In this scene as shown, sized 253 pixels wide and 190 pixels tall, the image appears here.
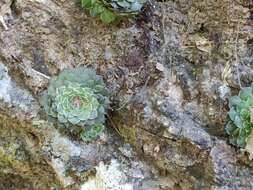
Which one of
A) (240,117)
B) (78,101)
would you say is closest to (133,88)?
(78,101)

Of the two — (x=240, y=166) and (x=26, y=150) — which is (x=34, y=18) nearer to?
(x=26, y=150)

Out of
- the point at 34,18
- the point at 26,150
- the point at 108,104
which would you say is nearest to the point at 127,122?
the point at 108,104

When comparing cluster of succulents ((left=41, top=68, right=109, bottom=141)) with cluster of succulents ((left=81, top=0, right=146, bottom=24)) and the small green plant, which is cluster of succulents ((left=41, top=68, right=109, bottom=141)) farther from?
the small green plant

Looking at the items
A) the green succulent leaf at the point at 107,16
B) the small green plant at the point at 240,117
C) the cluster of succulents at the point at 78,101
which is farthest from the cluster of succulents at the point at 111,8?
the small green plant at the point at 240,117

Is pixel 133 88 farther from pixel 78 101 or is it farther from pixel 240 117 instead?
pixel 240 117

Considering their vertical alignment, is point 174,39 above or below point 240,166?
above

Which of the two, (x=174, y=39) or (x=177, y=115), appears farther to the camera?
(x=174, y=39)
